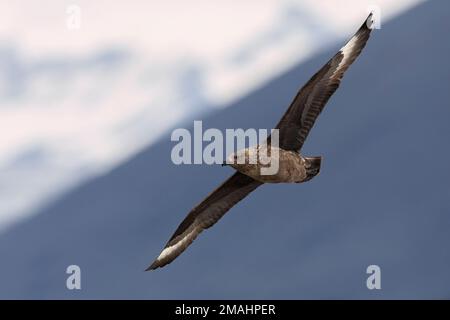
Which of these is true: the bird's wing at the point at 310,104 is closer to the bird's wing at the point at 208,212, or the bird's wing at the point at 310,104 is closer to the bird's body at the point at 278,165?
the bird's body at the point at 278,165

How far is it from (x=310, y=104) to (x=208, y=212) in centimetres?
195

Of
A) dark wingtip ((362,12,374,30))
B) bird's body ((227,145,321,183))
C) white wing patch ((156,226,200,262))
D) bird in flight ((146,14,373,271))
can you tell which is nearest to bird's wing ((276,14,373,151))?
bird in flight ((146,14,373,271))

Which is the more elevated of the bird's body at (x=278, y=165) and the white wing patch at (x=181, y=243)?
the bird's body at (x=278, y=165)

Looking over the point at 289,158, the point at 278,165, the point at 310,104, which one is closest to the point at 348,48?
the point at 310,104

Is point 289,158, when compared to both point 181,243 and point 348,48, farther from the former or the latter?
point 181,243

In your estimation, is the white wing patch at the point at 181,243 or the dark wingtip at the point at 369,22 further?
the white wing patch at the point at 181,243

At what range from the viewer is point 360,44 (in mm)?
11070

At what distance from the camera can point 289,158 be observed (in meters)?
10.5

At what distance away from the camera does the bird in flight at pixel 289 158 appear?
10.4 m

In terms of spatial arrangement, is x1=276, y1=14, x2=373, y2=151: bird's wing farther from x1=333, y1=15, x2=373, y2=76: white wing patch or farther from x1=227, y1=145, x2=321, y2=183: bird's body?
x1=227, y1=145, x2=321, y2=183: bird's body

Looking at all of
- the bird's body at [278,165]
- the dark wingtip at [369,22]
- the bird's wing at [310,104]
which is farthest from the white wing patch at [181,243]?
the dark wingtip at [369,22]

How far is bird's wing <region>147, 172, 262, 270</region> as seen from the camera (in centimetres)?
1163

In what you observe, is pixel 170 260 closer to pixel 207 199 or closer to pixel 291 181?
pixel 207 199
